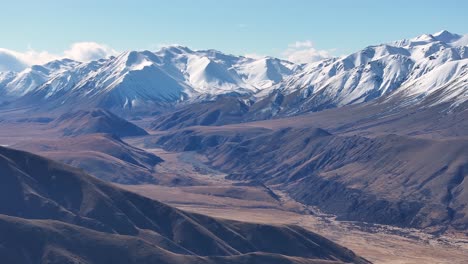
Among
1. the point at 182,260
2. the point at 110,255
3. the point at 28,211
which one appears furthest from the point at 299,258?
the point at 28,211

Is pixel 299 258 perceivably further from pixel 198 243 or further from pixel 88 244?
pixel 88 244

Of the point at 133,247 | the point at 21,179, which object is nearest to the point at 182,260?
the point at 133,247

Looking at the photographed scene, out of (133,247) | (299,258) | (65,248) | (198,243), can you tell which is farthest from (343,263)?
(65,248)

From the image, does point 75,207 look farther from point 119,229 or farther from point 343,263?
point 343,263

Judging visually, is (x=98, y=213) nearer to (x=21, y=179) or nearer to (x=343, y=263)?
(x=21, y=179)

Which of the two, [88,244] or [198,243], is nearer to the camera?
[88,244]

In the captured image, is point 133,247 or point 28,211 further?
point 28,211

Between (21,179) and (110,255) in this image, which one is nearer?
(110,255)
